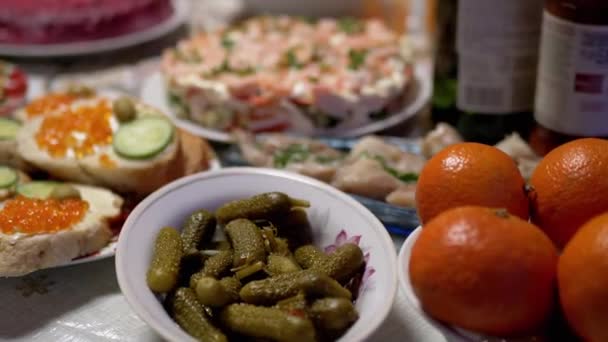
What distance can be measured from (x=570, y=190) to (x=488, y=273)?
19cm

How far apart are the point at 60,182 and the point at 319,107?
540 millimetres

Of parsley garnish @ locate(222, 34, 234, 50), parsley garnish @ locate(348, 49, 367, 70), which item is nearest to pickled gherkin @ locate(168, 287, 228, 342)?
parsley garnish @ locate(348, 49, 367, 70)

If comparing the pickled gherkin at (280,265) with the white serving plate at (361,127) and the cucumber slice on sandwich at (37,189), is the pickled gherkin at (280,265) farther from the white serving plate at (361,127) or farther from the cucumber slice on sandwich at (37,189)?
the white serving plate at (361,127)

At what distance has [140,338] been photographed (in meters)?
1.07

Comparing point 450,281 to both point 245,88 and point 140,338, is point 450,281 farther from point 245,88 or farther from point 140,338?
point 245,88

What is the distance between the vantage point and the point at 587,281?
77 centimetres

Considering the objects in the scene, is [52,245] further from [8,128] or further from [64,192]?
[8,128]

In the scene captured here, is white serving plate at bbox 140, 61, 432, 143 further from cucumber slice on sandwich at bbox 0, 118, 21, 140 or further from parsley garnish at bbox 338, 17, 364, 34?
cucumber slice on sandwich at bbox 0, 118, 21, 140

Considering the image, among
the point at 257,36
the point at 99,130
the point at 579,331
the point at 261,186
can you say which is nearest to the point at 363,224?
the point at 261,186

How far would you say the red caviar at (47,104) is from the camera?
5.01ft

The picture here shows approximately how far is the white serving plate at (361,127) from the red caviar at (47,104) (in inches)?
8.8

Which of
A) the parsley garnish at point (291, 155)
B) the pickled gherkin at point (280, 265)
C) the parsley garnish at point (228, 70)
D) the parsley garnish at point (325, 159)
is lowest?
the parsley garnish at point (325, 159)

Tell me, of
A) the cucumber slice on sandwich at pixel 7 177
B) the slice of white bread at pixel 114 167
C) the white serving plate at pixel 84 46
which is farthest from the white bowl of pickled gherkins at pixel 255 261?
the white serving plate at pixel 84 46

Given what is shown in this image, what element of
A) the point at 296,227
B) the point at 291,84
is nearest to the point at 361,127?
the point at 291,84
